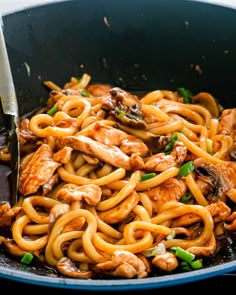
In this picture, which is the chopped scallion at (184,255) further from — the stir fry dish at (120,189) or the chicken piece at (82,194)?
the chicken piece at (82,194)

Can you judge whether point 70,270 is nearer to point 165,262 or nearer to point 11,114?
point 165,262

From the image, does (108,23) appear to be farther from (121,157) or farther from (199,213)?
(199,213)

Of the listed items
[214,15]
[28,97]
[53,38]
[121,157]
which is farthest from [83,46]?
[121,157]

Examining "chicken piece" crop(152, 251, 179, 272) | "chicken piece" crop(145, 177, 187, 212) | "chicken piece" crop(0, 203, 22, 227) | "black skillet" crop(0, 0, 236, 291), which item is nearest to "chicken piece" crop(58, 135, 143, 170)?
"chicken piece" crop(145, 177, 187, 212)

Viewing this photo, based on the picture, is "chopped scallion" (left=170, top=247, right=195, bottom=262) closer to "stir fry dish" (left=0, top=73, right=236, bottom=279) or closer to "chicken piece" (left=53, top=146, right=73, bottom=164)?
"stir fry dish" (left=0, top=73, right=236, bottom=279)

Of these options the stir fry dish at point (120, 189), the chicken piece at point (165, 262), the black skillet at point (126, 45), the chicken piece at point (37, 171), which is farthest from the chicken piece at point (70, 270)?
the black skillet at point (126, 45)
